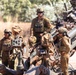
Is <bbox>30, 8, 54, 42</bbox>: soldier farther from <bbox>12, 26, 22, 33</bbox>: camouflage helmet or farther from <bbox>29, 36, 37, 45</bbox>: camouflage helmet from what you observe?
<bbox>12, 26, 22, 33</bbox>: camouflage helmet

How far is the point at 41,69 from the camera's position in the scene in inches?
402

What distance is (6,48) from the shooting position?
11.8 meters

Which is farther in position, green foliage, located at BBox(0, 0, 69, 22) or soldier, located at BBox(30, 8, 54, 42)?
green foliage, located at BBox(0, 0, 69, 22)

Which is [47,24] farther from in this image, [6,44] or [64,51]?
[64,51]

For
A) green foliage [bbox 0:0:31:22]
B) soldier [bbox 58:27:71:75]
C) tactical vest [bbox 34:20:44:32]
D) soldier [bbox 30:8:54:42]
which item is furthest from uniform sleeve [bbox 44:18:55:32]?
green foliage [bbox 0:0:31:22]

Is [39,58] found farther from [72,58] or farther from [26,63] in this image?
[72,58]

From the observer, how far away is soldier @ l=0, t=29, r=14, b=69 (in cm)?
1164

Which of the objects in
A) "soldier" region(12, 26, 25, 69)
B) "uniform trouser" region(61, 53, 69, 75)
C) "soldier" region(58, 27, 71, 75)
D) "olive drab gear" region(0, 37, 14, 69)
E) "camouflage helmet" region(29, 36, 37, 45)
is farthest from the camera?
"camouflage helmet" region(29, 36, 37, 45)

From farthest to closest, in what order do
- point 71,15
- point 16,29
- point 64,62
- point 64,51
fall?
point 71,15 → point 16,29 → point 64,62 → point 64,51

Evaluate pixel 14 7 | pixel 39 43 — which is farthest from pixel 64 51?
pixel 14 7

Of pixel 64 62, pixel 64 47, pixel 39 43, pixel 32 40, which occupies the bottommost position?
pixel 64 62

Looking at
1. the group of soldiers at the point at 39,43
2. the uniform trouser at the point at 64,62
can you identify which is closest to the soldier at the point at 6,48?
the group of soldiers at the point at 39,43

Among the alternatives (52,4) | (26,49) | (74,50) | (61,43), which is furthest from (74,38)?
(52,4)

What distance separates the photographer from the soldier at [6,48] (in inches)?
458
